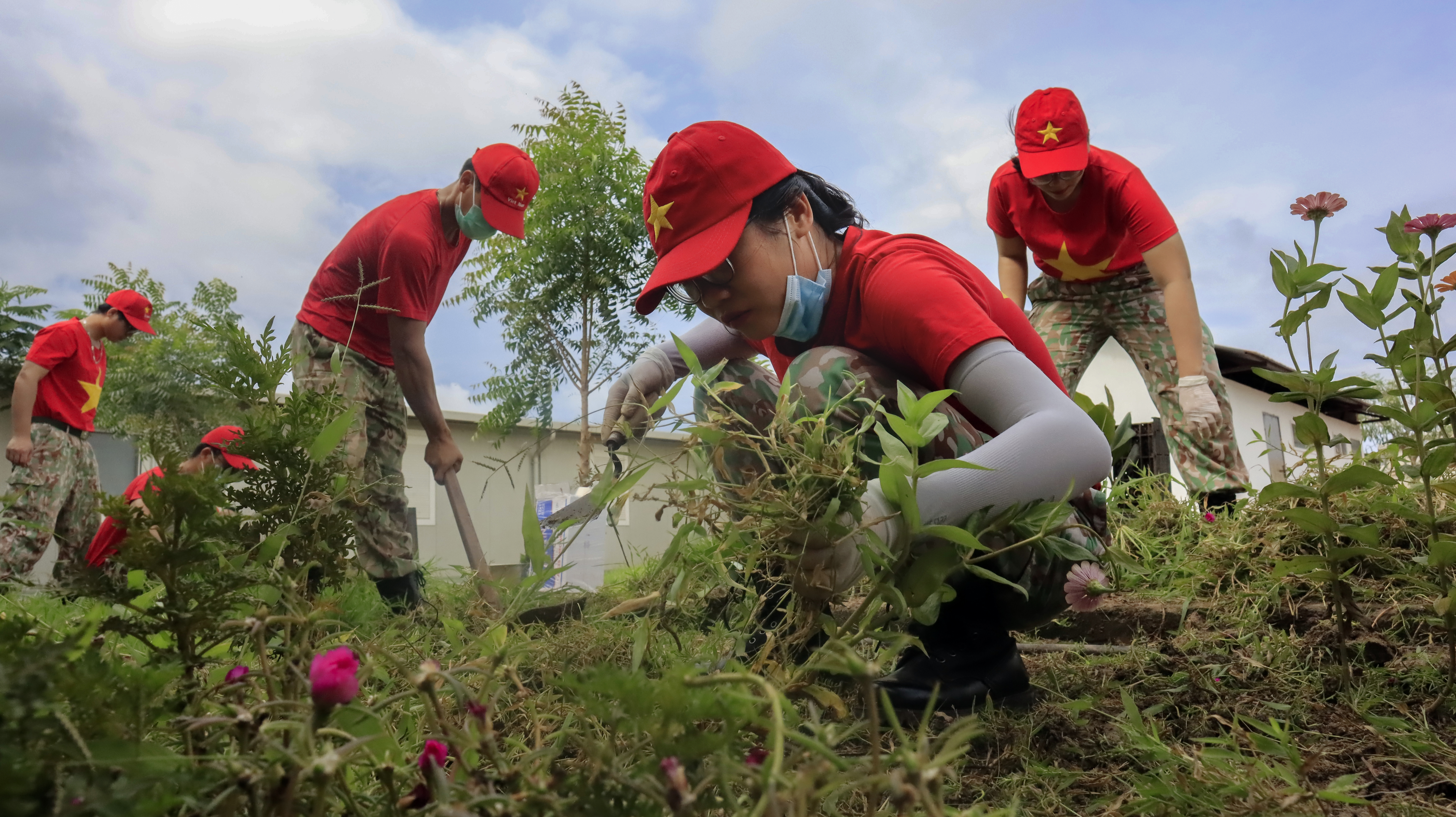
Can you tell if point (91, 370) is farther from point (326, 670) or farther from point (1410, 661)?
point (1410, 661)

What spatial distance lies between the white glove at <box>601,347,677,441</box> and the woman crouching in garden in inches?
4.3

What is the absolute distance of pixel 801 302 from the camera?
1.45 meters

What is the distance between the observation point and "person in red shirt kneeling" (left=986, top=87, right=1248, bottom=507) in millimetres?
2939

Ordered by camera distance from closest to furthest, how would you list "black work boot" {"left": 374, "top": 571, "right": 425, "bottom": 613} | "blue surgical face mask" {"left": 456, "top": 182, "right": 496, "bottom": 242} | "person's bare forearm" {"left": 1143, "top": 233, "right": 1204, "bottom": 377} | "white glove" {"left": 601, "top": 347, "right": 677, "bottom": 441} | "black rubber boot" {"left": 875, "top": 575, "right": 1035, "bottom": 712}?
"black rubber boot" {"left": 875, "top": 575, "right": 1035, "bottom": 712}
"white glove" {"left": 601, "top": 347, "right": 677, "bottom": 441}
"black work boot" {"left": 374, "top": 571, "right": 425, "bottom": 613}
"person's bare forearm" {"left": 1143, "top": 233, "right": 1204, "bottom": 377}
"blue surgical face mask" {"left": 456, "top": 182, "right": 496, "bottom": 242}

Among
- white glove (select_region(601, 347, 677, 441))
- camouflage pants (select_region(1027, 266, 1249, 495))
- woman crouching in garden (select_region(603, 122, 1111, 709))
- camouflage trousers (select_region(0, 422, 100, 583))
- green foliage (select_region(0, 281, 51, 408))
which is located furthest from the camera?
green foliage (select_region(0, 281, 51, 408))

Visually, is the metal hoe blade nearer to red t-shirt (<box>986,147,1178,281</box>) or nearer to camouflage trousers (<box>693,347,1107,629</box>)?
camouflage trousers (<box>693,347,1107,629</box>)

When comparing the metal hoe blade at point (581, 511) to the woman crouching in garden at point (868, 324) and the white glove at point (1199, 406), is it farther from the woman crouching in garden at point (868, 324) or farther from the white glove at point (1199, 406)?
the white glove at point (1199, 406)

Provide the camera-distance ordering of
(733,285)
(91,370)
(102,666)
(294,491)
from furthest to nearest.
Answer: (91,370) → (733,285) → (294,491) → (102,666)

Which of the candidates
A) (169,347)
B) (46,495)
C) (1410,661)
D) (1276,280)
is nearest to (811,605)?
(1276,280)

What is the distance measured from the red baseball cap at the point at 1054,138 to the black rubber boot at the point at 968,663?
1.94 m

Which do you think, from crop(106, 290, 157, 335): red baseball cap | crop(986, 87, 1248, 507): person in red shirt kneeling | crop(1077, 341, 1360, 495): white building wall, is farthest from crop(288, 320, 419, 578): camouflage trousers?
crop(1077, 341, 1360, 495): white building wall

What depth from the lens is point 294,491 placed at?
0.77 meters

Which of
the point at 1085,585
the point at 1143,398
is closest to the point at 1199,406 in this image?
the point at 1085,585

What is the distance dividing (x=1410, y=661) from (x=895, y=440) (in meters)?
1.21
